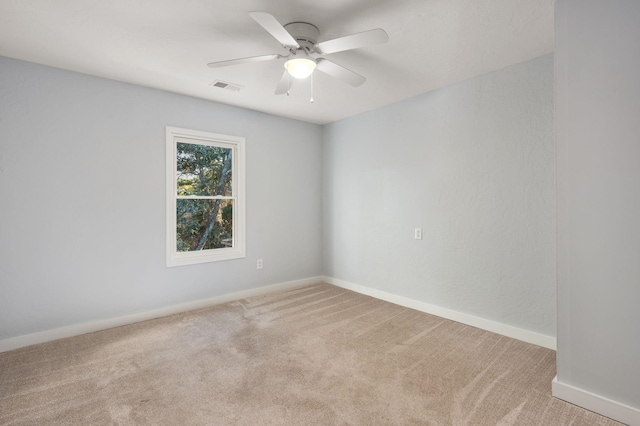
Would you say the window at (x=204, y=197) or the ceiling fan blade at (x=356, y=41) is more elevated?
the ceiling fan blade at (x=356, y=41)

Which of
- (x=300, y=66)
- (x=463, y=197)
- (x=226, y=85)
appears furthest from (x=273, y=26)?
(x=463, y=197)

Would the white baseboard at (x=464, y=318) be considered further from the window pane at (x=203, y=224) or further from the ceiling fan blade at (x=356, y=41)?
the ceiling fan blade at (x=356, y=41)

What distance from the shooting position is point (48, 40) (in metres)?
2.34

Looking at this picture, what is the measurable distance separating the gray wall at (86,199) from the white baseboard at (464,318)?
179 centimetres

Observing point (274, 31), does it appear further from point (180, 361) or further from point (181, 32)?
point (180, 361)

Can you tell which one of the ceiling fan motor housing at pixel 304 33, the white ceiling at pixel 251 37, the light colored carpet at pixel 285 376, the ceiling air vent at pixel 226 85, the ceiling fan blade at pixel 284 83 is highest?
the ceiling air vent at pixel 226 85

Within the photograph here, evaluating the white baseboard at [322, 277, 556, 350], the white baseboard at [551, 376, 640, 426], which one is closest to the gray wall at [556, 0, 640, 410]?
the white baseboard at [551, 376, 640, 426]

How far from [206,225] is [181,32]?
7.43 ft

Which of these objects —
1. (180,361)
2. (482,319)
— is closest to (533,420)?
(482,319)

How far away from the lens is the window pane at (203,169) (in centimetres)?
365

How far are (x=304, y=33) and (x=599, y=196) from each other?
2.14m

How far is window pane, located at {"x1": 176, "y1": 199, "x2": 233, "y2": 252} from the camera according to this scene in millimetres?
3652

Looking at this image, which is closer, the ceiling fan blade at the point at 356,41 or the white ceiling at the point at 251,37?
the ceiling fan blade at the point at 356,41

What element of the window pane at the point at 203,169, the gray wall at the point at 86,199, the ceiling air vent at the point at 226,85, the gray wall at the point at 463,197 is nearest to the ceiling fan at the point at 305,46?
the ceiling air vent at the point at 226,85
